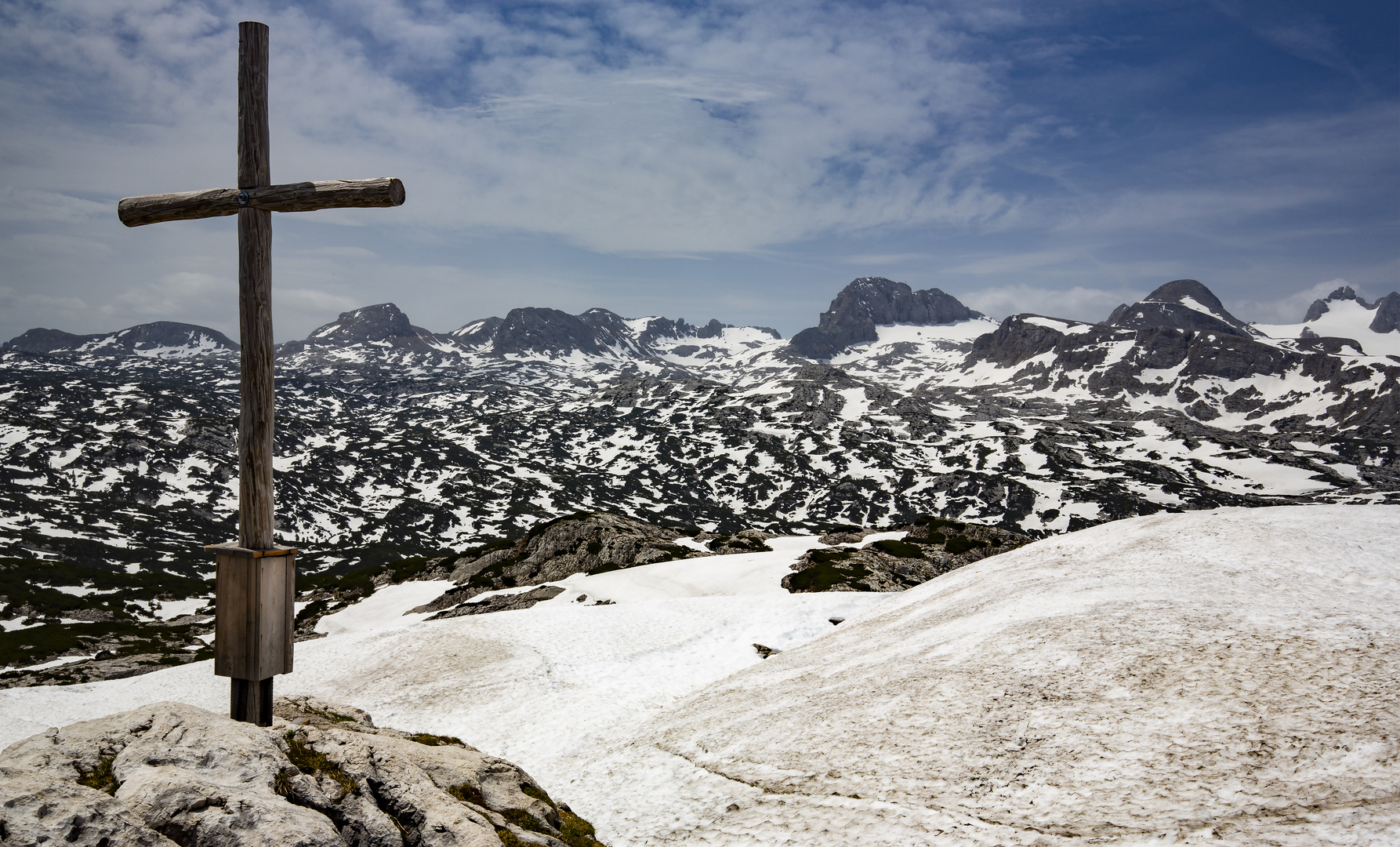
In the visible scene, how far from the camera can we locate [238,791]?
8828mm

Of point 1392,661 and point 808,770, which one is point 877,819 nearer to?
point 808,770

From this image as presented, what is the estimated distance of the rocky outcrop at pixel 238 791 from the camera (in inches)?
287

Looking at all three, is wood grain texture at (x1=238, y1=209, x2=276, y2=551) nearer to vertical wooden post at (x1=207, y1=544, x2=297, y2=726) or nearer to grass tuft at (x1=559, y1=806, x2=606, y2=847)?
vertical wooden post at (x1=207, y1=544, x2=297, y2=726)

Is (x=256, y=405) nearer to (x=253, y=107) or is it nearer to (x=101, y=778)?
(x=253, y=107)

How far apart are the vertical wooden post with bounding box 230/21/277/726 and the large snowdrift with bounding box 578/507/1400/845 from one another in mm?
8138

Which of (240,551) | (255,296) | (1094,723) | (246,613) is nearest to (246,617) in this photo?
(246,613)

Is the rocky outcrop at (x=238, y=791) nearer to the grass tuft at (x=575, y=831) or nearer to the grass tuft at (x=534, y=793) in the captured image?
the grass tuft at (x=575, y=831)

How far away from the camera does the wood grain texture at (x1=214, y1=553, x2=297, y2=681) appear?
11430 millimetres

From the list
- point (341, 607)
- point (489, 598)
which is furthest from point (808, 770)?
point (341, 607)

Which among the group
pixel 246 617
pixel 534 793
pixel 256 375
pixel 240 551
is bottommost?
pixel 534 793

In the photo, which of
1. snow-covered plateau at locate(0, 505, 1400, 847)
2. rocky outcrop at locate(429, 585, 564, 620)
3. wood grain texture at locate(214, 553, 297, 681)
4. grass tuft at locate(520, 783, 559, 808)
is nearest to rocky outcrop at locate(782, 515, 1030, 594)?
snow-covered plateau at locate(0, 505, 1400, 847)

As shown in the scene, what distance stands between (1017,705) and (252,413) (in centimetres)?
1652

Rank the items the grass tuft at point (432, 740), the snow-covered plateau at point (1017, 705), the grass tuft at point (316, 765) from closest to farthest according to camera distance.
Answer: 1. the grass tuft at point (316, 765)
2. the snow-covered plateau at point (1017, 705)
3. the grass tuft at point (432, 740)

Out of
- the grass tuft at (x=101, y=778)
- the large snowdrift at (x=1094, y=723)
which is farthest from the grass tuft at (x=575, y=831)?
the grass tuft at (x=101, y=778)
